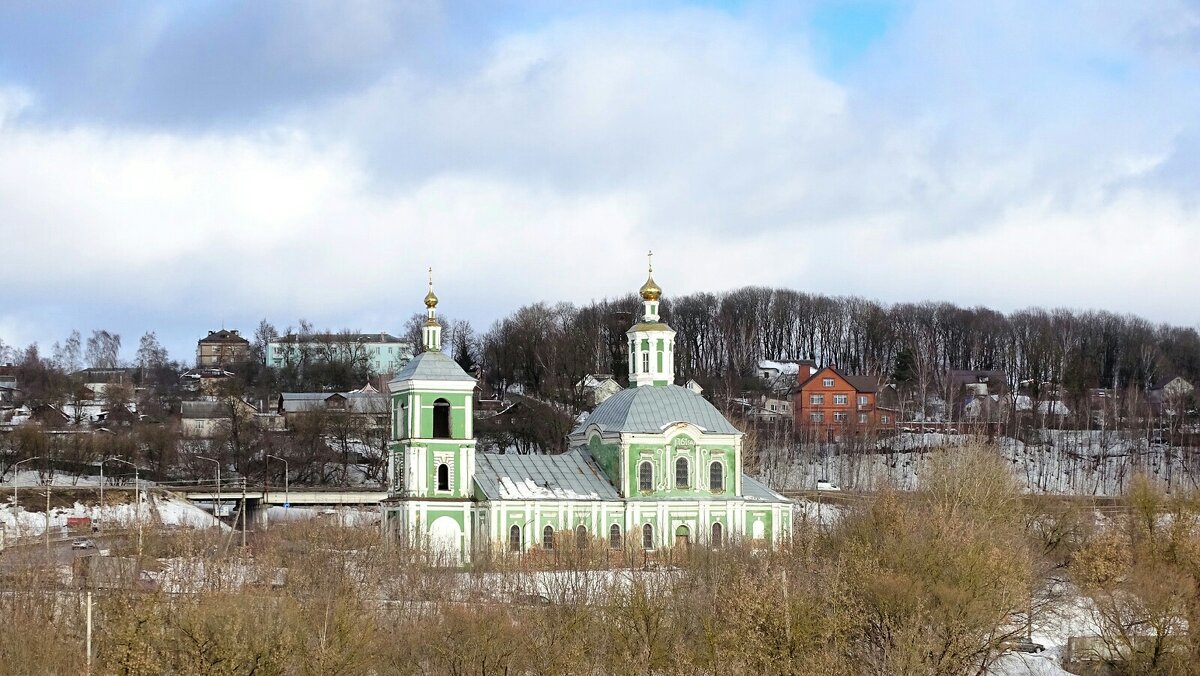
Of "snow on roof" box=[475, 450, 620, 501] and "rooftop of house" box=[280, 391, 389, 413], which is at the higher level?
"rooftop of house" box=[280, 391, 389, 413]

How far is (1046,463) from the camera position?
259 feet

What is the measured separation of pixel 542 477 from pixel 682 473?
433 centimetres

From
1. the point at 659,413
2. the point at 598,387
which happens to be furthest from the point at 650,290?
the point at 598,387

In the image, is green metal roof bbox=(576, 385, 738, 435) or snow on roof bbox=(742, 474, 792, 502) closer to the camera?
green metal roof bbox=(576, 385, 738, 435)

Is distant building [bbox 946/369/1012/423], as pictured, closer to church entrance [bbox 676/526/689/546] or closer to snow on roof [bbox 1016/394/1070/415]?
snow on roof [bbox 1016/394/1070/415]

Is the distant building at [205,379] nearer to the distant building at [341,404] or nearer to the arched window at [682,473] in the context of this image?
the distant building at [341,404]

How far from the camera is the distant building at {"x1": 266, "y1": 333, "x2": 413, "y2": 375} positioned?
115 metres

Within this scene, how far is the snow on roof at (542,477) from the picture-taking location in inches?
2061

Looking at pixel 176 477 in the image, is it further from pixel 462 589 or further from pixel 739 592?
pixel 739 592

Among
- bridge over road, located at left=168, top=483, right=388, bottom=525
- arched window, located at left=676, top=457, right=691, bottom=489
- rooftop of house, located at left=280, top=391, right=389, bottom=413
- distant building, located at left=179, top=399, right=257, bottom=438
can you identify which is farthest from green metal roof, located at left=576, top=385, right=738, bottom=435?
distant building, located at left=179, top=399, right=257, bottom=438

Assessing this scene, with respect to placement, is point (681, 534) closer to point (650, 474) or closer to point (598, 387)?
point (650, 474)

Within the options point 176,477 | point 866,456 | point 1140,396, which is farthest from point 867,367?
point 176,477

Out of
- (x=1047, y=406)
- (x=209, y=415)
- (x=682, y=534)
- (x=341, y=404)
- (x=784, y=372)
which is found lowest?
(x=682, y=534)

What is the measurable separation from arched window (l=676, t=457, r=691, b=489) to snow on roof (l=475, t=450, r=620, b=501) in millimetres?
1996
